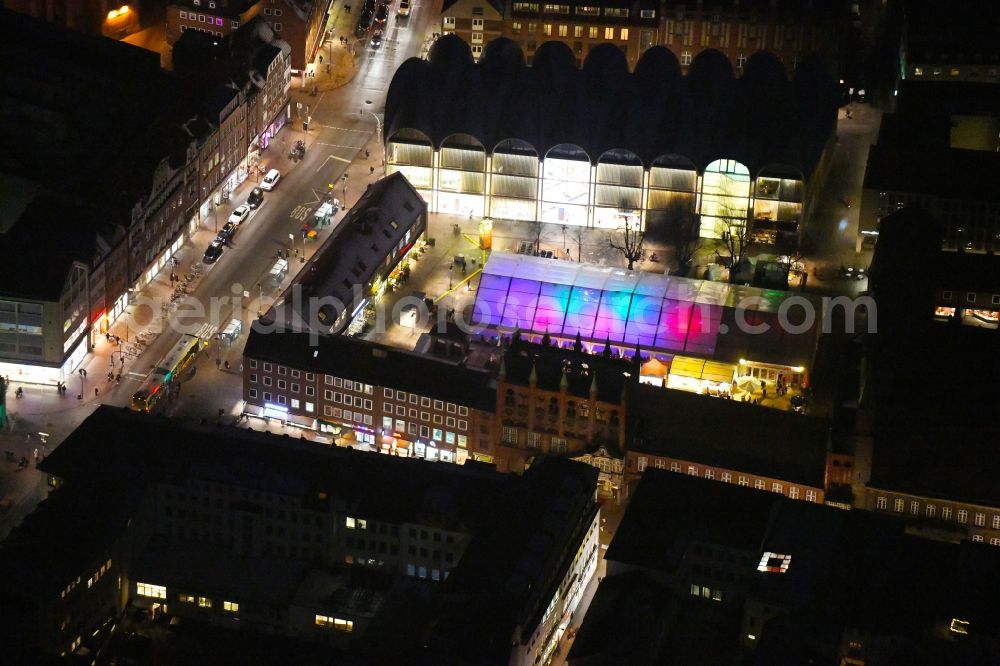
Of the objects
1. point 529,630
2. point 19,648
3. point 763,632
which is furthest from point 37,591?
point 763,632

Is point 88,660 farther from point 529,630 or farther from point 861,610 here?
point 861,610

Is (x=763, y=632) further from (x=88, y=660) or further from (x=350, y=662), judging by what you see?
(x=88, y=660)

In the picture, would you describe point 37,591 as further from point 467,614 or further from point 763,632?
point 763,632

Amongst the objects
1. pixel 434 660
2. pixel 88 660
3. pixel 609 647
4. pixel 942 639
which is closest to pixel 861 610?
pixel 942 639

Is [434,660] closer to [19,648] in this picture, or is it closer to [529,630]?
[529,630]

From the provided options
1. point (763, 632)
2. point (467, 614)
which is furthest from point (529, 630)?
point (763, 632)
